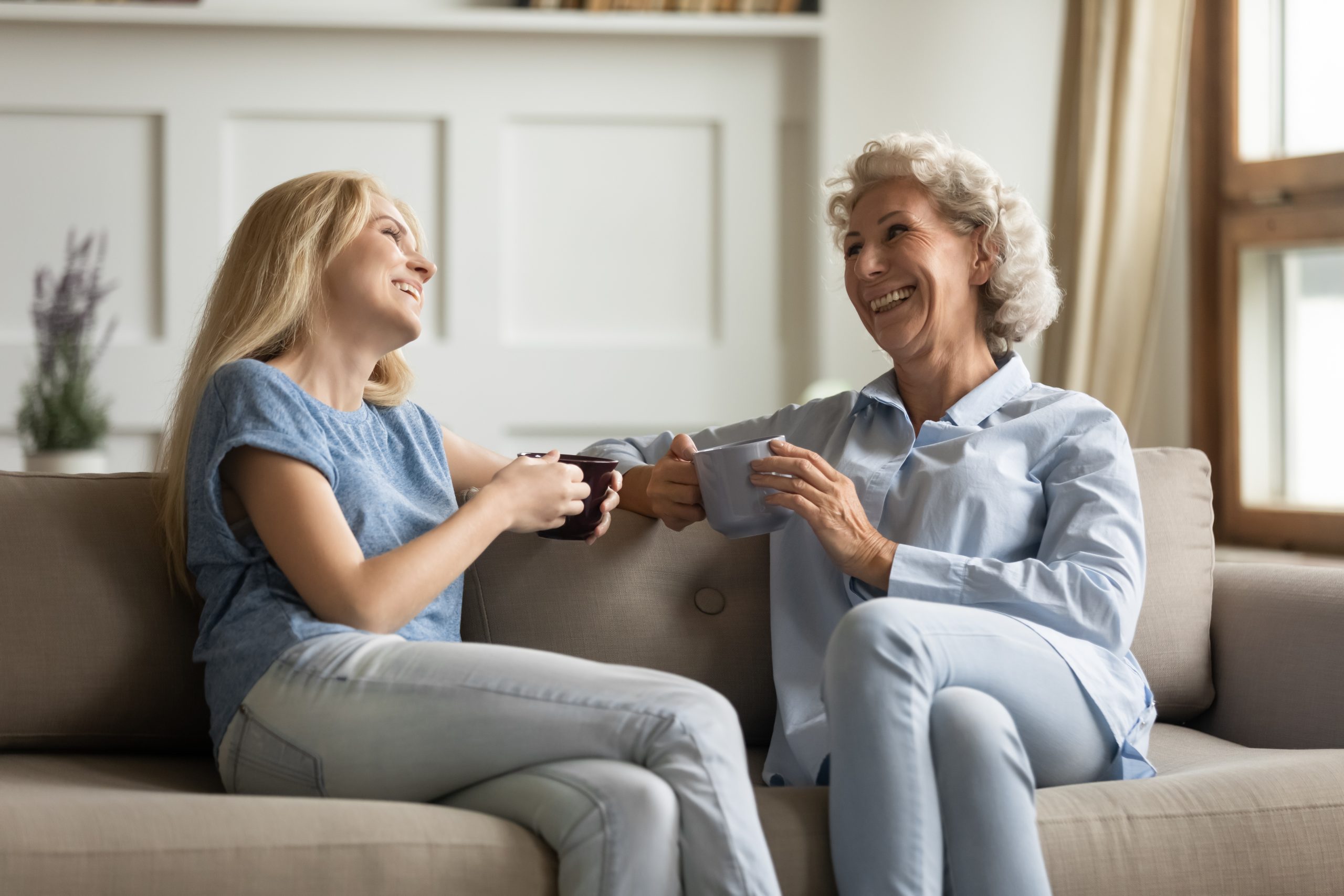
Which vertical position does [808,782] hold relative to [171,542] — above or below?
below

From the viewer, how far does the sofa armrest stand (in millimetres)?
1676

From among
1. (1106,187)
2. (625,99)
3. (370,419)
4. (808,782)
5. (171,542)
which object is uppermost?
(625,99)

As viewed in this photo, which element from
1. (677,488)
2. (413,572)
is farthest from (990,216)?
(413,572)

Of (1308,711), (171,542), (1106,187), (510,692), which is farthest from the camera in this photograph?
(1106,187)

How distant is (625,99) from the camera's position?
320 cm

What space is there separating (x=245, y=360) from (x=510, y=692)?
1.62 ft

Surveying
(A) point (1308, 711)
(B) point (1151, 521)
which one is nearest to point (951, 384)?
(B) point (1151, 521)

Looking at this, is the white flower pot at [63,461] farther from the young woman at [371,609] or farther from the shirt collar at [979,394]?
the shirt collar at [979,394]

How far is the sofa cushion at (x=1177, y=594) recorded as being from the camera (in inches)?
70.9

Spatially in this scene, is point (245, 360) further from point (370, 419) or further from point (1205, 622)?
point (1205, 622)

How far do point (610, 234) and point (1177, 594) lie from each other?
1807 millimetres

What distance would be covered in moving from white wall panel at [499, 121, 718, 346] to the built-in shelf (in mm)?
230

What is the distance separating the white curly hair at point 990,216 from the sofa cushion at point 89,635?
1092mm

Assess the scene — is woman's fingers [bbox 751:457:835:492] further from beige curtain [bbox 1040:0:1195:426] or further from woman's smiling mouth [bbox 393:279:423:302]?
beige curtain [bbox 1040:0:1195:426]
